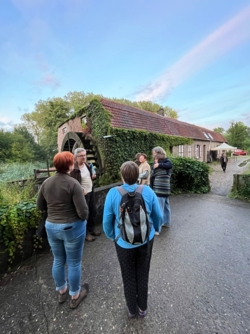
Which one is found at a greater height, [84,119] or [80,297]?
[84,119]

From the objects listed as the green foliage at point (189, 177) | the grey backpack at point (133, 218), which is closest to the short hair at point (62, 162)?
the grey backpack at point (133, 218)

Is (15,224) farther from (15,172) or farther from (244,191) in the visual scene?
(15,172)

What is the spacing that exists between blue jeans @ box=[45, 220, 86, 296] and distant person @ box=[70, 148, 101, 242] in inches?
52.3

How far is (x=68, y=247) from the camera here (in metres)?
1.68

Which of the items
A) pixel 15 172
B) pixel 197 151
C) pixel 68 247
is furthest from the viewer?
pixel 197 151

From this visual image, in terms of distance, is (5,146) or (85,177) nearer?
(85,177)

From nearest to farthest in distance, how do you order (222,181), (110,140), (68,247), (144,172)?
(68,247) → (144,172) → (110,140) → (222,181)

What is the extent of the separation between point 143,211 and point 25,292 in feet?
6.82

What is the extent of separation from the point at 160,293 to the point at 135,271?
78 cm

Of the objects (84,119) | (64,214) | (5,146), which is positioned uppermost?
(84,119)

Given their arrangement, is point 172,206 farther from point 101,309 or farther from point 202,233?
point 101,309

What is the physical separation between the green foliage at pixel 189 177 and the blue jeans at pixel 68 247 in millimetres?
5789

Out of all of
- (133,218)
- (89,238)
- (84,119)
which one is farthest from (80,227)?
→ (84,119)

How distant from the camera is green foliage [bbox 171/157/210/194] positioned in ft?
23.0
